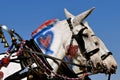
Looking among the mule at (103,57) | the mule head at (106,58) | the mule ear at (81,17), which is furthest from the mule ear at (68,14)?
the mule ear at (81,17)

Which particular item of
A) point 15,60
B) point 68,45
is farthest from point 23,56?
point 68,45

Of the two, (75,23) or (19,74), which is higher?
(75,23)

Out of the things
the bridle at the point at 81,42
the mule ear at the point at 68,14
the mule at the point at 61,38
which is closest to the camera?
the mule at the point at 61,38

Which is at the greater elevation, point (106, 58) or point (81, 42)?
point (81, 42)

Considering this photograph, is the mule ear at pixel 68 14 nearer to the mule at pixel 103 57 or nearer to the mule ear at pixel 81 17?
the mule at pixel 103 57

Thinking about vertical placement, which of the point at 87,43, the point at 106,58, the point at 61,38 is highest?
the point at 61,38

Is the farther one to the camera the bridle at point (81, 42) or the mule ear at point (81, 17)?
the bridle at point (81, 42)

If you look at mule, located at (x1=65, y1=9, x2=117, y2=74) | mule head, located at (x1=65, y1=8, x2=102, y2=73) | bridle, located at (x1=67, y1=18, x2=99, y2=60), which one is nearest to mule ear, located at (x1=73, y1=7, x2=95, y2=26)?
mule head, located at (x1=65, y1=8, x2=102, y2=73)

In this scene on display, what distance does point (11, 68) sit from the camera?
489 inches

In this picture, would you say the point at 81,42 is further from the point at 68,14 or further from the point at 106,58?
the point at 68,14

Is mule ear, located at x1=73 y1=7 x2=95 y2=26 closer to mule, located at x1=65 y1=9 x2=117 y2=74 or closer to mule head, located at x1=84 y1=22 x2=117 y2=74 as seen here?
mule, located at x1=65 y1=9 x2=117 y2=74

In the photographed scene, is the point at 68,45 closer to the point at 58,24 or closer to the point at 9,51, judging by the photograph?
the point at 58,24

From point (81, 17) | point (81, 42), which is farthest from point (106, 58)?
point (81, 17)

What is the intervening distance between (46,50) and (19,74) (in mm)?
1326
